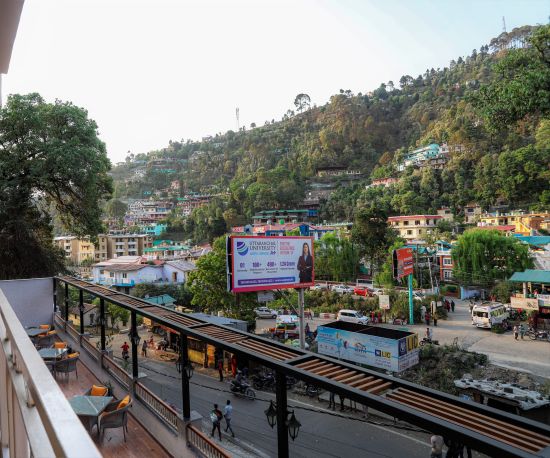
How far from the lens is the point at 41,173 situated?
1122cm

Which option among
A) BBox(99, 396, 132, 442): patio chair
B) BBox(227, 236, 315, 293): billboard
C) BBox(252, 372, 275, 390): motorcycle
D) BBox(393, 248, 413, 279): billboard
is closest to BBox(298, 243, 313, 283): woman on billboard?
BBox(227, 236, 315, 293): billboard

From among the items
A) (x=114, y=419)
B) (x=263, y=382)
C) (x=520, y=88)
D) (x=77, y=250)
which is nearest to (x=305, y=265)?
(x=263, y=382)

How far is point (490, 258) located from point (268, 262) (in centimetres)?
1847

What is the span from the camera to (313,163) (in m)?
76.9

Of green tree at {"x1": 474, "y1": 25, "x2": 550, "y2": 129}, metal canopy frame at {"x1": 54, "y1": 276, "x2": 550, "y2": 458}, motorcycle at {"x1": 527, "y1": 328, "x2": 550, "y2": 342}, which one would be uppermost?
green tree at {"x1": 474, "y1": 25, "x2": 550, "y2": 129}

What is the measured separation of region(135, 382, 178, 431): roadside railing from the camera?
3716 mm

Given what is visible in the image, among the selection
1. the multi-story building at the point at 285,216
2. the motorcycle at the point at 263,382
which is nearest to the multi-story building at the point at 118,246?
the multi-story building at the point at 285,216

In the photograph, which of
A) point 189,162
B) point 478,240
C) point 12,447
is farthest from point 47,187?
point 189,162

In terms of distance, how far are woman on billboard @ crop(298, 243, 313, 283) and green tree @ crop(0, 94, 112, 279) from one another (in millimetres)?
7120

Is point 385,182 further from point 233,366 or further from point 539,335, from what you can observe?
point 233,366

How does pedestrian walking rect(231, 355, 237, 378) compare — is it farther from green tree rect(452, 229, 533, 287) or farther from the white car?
green tree rect(452, 229, 533, 287)

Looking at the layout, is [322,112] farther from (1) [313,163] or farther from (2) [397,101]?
(1) [313,163]

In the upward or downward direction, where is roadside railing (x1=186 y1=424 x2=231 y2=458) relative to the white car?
upward

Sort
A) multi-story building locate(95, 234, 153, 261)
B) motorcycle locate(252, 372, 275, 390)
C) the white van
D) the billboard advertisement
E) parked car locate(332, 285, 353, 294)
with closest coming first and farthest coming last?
the billboard advertisement < motorcycle locate(252, 372, 275, 390) < the white van < parked car locate(332, 285, 353, 294) < multi-story building locate(95, 234, 153, 261)
